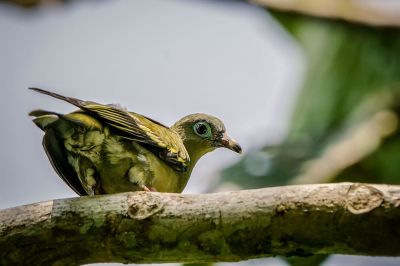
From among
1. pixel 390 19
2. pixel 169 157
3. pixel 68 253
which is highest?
pixel 390 19

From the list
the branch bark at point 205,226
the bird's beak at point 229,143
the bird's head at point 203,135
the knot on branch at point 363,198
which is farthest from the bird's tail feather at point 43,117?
the knot on branch at point 363,198

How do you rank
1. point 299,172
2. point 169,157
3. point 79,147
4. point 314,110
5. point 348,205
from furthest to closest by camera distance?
1. point 314,110
2. point 299,172
3. point 169,157
4. point 79,147
5. point 348,205

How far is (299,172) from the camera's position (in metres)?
6.06

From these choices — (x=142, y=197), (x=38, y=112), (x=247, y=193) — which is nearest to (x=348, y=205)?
(x=247, y=193)

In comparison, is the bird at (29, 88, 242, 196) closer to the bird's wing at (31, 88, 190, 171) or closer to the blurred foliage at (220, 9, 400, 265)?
the bird's wing at (31, 88, 190, 171)

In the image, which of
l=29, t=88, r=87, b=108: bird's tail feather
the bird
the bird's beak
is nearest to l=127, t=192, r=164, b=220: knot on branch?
l=29, t=88, r=87, b=108: bird's tail feather

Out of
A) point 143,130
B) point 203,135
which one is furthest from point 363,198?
point 203,135

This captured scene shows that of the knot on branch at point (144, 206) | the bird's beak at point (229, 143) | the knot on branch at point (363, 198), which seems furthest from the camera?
the bird's beak at point (229, 143)

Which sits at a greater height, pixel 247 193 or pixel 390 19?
pixel 390 19

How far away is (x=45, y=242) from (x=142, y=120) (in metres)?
1.86

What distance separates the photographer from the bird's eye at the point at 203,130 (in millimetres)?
6199

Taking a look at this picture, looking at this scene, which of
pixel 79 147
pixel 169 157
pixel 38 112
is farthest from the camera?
pixel 169 157

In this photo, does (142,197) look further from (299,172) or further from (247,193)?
(299,172)

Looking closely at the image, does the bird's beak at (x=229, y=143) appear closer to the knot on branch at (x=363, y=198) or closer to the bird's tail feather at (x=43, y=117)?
the bird's tail feather at (x=43, y=117)
